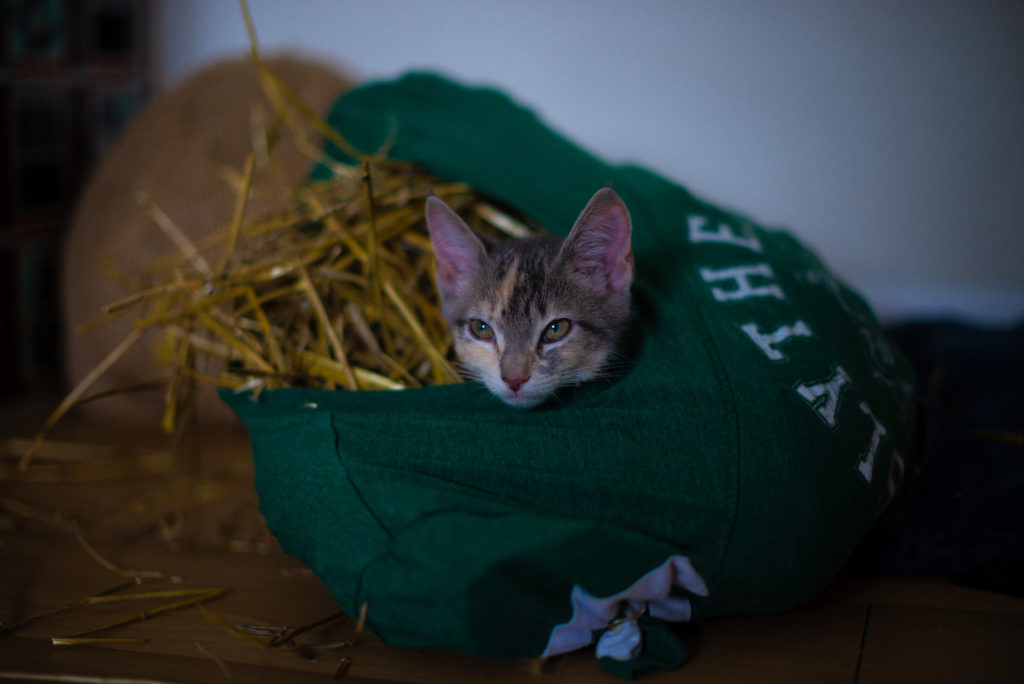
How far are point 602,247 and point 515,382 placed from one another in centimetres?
30

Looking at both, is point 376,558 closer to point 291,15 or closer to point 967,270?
point 291,15

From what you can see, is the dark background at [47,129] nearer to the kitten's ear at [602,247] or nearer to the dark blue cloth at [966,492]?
the kitten's ear at [602,247]

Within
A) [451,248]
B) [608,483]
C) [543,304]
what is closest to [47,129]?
[451,248]

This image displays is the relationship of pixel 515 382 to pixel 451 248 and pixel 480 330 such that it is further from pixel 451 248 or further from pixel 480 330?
pixel 451 248

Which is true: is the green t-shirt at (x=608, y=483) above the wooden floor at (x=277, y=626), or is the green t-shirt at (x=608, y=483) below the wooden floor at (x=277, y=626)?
above

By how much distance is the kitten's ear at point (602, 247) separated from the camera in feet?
4.13

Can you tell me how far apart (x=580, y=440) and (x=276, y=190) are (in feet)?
4.88

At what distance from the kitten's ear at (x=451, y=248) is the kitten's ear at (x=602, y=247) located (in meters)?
0.18

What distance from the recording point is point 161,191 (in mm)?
2326

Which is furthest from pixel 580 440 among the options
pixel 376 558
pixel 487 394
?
pixel 376 558

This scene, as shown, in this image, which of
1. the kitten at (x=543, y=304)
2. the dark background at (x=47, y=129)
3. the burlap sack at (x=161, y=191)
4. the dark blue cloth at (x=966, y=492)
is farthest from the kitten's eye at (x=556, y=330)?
the dark background at (x=47, y=129)

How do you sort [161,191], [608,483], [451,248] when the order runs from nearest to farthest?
[608,483] < [451,248] < [161,191]

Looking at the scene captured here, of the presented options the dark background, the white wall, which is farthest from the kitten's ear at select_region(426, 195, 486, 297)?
the dark background

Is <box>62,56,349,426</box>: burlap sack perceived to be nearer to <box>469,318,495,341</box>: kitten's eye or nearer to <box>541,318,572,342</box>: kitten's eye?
<box>469,318,495,341</box>: kitten's eye
